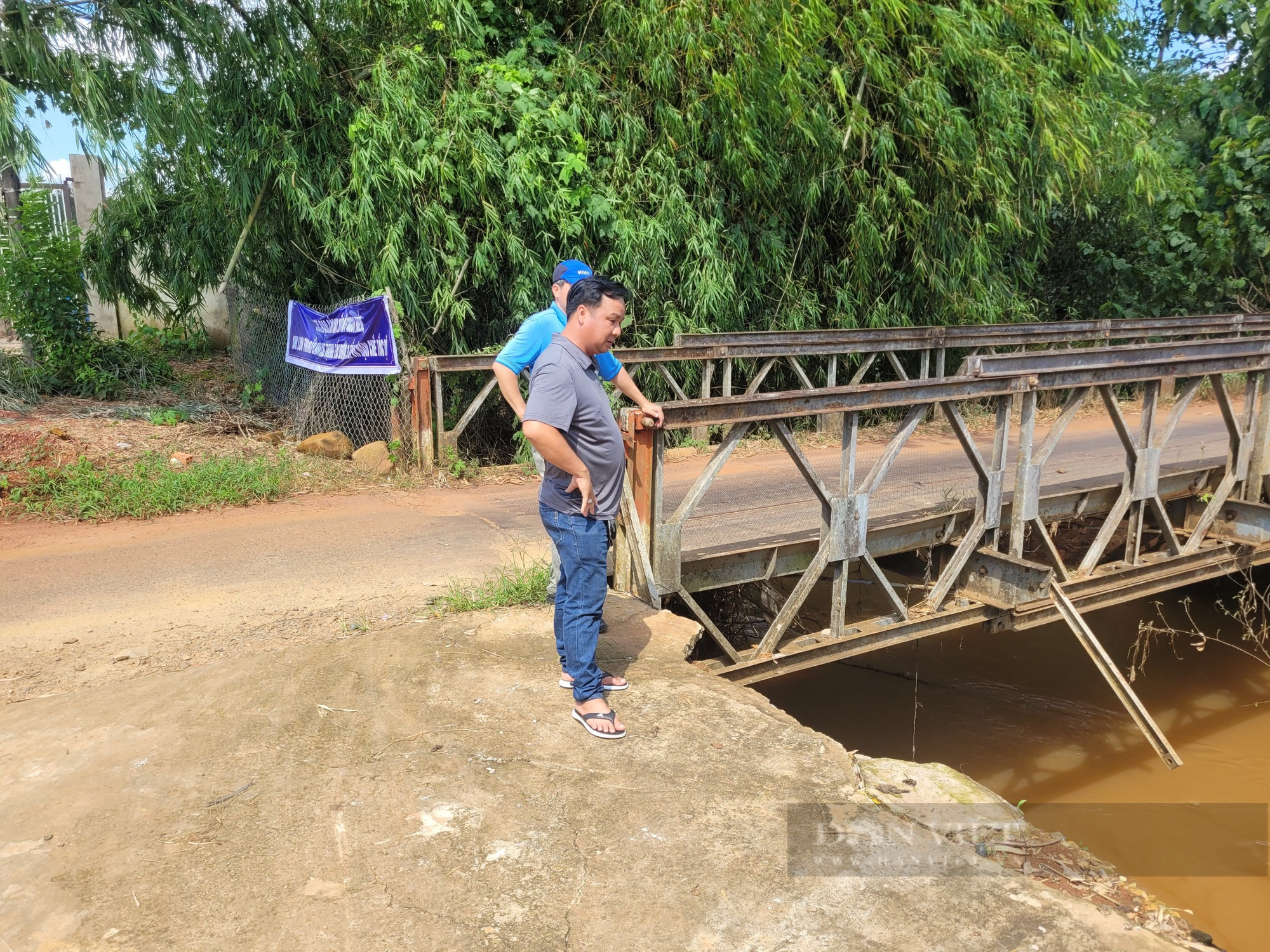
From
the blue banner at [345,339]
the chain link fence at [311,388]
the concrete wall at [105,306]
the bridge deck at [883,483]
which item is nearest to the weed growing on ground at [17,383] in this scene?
the chain link fence at [311,388]

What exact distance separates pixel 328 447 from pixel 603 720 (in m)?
5.97

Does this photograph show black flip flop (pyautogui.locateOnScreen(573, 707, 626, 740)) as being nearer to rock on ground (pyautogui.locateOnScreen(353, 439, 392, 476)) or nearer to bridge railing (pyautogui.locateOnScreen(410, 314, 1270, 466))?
bridge railing (pyautogui.locateOnScreen(410, 314, 1270, 466))

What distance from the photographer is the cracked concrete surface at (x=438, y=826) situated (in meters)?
2.73

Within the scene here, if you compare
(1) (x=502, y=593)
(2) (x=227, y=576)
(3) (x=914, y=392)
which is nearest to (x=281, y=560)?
(2) (x=227, y=576)

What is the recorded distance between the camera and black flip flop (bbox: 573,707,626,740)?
3.74 metres

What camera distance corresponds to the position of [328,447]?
8.95 m

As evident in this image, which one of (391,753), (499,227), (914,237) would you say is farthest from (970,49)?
(391,753)

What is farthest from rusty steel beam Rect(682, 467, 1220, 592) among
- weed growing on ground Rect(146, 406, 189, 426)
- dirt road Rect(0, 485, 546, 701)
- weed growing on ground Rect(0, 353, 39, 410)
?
weed growing on ground Rect(0, 353, 39, 410)

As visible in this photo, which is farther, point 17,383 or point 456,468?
point 17,383

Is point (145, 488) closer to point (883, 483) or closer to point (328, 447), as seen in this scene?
point (328, 447)

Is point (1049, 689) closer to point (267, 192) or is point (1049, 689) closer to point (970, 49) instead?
point (970, 49)

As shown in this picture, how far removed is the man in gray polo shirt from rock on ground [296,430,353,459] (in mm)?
5552

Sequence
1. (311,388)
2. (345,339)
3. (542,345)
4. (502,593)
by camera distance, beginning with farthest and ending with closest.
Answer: (311,388)
(345,339)
(502,593)
(542,345)

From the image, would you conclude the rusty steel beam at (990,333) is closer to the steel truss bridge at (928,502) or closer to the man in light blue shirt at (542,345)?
the steel truss bridge at (928,502)
